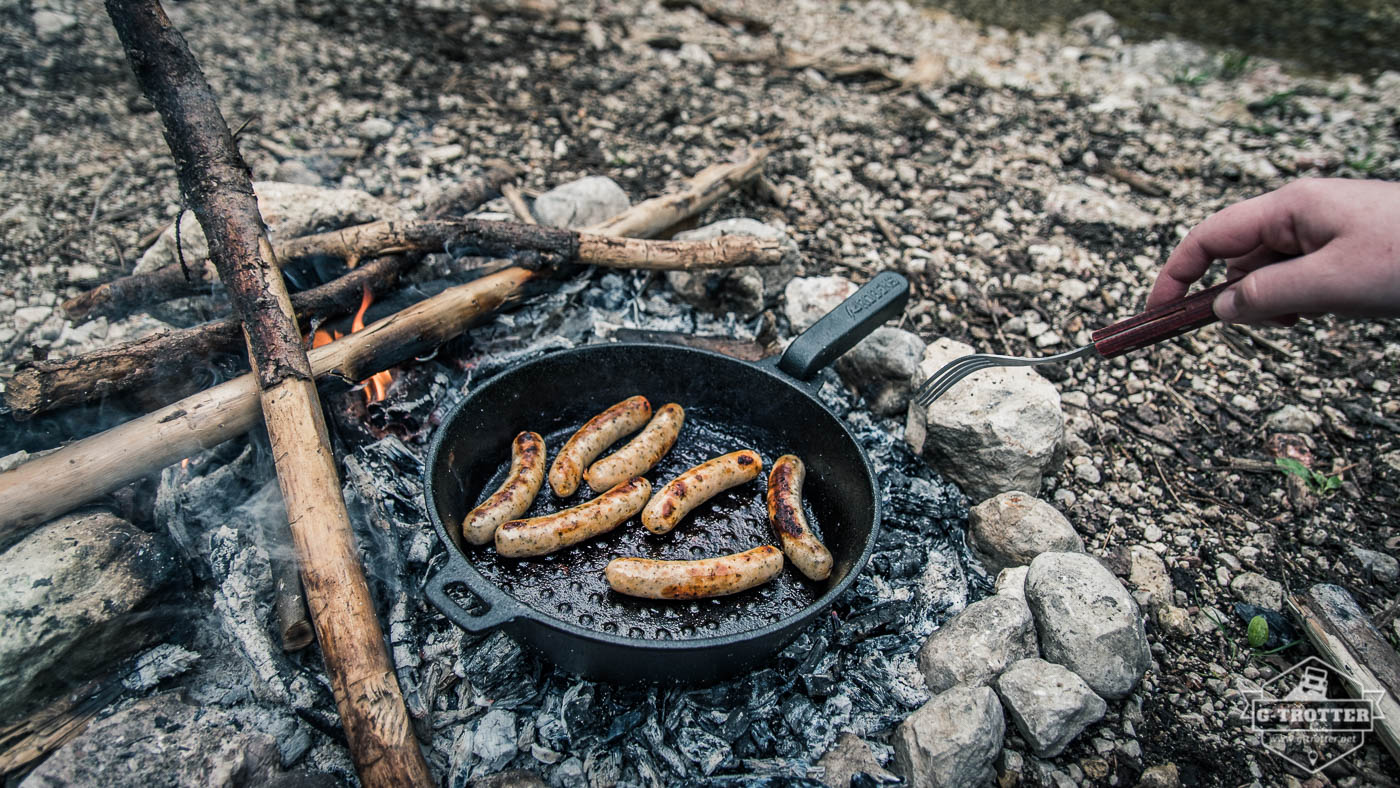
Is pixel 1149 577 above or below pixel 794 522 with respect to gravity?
below

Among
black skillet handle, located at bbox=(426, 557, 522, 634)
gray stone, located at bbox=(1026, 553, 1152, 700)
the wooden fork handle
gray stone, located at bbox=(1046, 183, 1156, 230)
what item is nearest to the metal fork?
the wooden fork handle

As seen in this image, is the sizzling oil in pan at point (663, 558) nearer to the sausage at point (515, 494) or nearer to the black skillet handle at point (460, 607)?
the sausage at point (515, 494)

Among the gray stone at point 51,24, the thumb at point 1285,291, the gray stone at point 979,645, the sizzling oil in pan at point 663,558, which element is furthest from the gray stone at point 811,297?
the gray stone at point 51,24

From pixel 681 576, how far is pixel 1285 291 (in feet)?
6.21

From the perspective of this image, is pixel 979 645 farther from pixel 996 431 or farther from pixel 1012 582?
pixel 996 431

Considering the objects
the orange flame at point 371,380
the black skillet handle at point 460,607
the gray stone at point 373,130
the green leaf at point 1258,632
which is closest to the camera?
the black skillet handle at point 460,607

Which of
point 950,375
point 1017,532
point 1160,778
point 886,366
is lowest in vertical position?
point 1160,778

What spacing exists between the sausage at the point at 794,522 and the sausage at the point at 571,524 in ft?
1.56

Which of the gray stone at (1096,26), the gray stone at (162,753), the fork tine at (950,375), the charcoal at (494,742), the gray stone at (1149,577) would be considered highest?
the gray stone at (1096,26)

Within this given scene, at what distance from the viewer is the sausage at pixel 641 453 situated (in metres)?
2.67

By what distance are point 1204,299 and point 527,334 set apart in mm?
2767

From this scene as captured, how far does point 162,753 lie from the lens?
203 cm

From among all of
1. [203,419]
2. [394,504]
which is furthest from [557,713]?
[203,419]

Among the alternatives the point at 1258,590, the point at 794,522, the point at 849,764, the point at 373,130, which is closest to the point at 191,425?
the point at 794,522
